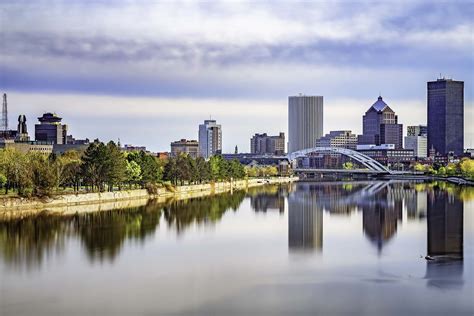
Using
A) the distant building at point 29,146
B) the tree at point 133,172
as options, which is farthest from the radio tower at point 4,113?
the tree at point 133,172

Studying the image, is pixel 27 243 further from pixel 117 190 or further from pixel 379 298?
pixel 117 190

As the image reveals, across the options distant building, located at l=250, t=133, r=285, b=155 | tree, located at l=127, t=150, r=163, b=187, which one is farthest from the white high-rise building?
tree, located at l=127, t=150, r=163, b=187

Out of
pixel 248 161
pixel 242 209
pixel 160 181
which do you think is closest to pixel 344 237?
pixel 242 209

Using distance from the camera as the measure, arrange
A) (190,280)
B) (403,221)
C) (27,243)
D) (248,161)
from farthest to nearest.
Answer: (248,161) → (403,221) → (27,243) → (190,280)

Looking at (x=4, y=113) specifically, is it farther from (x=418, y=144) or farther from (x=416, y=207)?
(x=418, y=144)

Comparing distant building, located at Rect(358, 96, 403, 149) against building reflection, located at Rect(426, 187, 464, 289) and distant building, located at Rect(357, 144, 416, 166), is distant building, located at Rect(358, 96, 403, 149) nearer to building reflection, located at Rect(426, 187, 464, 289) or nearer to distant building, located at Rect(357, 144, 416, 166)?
distant building, located at Rect(357, 144, 416, 166)

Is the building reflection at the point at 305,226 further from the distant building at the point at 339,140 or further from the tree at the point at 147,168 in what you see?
the distant building at the point at 339,140

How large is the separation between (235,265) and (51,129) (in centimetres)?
9437

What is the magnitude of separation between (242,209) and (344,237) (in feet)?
45.9

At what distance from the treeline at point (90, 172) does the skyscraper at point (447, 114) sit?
10802cm

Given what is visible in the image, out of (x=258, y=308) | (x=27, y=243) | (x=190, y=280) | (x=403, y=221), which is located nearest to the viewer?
(x=258, y=308)

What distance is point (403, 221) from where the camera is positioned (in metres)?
33.5

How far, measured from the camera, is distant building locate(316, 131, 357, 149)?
18788cm

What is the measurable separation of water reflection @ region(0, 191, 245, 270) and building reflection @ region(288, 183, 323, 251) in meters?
4.02
